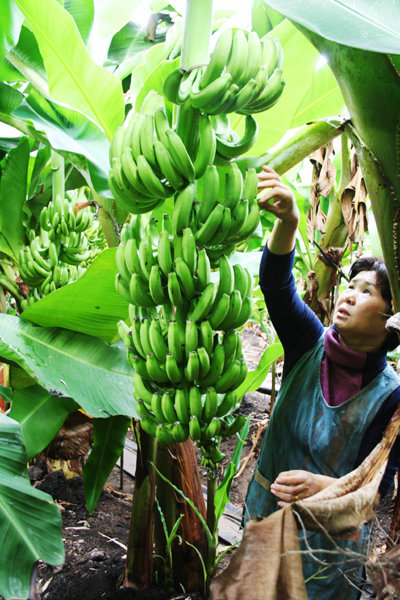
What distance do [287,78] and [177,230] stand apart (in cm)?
73

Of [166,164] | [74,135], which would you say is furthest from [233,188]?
[74,135]

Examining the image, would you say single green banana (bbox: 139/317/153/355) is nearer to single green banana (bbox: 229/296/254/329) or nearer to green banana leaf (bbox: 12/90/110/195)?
single green banana (bbox: 229/296/254/329)

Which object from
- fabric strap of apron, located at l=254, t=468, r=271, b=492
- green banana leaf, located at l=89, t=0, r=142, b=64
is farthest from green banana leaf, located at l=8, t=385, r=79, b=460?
green banana leaf, located at l=89, t=0, r=142, b=64

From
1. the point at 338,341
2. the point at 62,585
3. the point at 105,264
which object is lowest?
the point at 62,585

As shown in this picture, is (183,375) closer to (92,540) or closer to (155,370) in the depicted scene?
(155,370)

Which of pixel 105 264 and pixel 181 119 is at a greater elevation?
pixel 181 119

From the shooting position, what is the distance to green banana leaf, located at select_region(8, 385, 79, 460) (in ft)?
4.54

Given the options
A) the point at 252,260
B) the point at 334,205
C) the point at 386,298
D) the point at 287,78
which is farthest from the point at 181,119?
the point at 334,205

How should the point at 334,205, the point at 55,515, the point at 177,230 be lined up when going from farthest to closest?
the point at 334,205
the point at 55,515
the point at 177,230

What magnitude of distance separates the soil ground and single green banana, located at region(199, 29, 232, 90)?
39.7 inches

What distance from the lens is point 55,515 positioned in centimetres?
102

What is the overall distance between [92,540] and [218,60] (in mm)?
1940

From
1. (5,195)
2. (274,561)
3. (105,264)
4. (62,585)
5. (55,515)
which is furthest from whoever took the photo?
(5,195)

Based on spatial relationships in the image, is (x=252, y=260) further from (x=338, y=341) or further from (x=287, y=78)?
(x=287, y=78)
